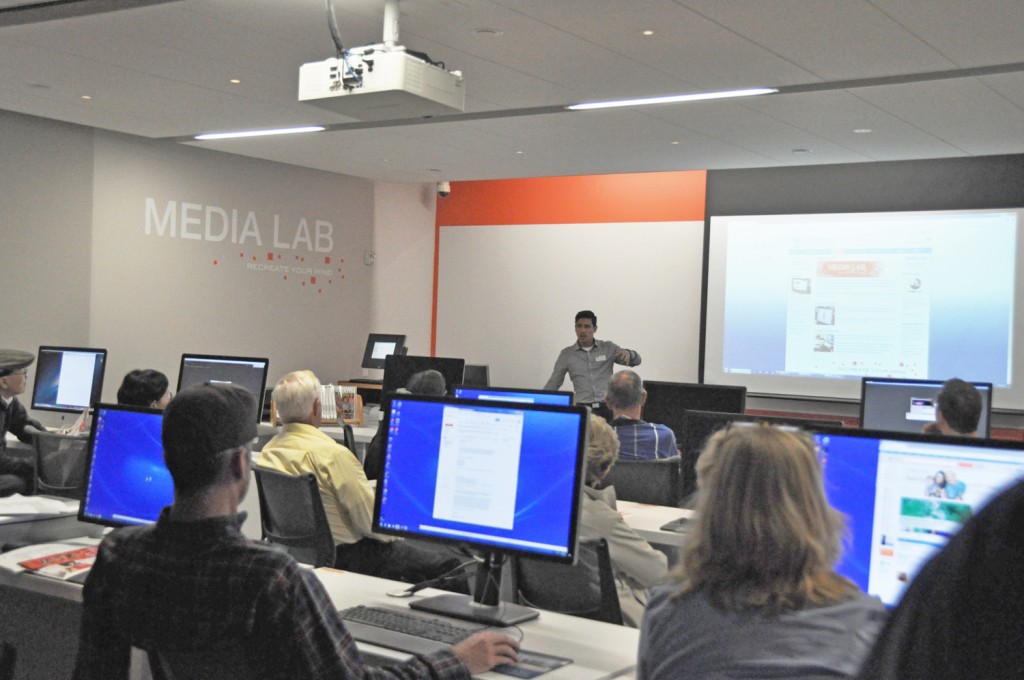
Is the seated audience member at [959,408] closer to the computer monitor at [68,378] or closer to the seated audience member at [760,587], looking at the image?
the seated audience member at [760,587]

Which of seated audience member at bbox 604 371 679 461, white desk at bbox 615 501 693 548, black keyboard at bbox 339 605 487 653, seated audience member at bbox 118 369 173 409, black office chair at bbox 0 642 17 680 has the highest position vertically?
seated audience member at bbox 118 369 173 409

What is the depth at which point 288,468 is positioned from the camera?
3775mm

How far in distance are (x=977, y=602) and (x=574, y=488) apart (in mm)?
1999

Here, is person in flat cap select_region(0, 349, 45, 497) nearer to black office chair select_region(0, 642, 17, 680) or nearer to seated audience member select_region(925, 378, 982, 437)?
black office chair select_region(0, 642, 17, 680)

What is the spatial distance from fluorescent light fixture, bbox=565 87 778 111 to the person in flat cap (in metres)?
3.60

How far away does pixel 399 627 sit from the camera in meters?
2.38

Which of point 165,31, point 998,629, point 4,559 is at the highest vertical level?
point 165,31

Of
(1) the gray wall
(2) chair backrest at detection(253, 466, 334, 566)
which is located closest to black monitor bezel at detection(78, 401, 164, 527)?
(2) chair backrest at detection(253, 466, 334, 566)

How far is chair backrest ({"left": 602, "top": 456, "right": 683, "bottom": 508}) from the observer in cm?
429

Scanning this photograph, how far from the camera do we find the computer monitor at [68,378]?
6.65 metres

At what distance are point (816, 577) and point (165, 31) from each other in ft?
15.1

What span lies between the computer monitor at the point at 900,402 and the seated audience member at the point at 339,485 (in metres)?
2.41

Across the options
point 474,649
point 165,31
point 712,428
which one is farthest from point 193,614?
point 165,31

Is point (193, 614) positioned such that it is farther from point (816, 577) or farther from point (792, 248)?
point (792, 248)
